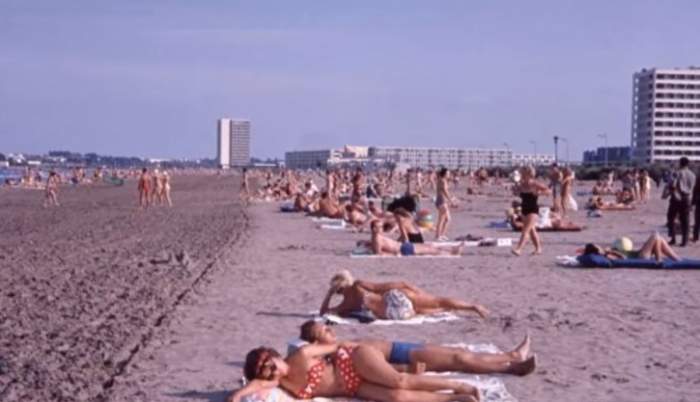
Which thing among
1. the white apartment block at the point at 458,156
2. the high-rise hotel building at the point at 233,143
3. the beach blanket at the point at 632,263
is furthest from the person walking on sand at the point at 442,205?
the high-rise hotel building at the point at 233,143

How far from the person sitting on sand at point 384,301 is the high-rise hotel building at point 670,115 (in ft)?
263

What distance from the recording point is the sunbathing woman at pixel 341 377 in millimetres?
5910

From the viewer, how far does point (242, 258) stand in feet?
51.2

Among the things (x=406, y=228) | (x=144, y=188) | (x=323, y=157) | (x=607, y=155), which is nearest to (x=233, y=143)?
(x=323, y=157)

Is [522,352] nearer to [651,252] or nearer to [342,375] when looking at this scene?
[342,375]

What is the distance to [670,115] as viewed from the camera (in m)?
88.2

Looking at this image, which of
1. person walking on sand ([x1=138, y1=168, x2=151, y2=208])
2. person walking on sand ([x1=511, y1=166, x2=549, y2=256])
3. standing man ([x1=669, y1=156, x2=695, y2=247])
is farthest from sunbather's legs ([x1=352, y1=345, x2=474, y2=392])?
person walking on sand ([x1=138, y1=168, x2=151, y2=208])

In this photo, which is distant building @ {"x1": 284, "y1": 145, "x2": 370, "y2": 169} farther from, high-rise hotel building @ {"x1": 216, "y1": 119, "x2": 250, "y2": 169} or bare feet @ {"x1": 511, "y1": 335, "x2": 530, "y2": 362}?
bare feet @ {"x1": 511, "y1": 335, "x2": 530, "y2": 362}

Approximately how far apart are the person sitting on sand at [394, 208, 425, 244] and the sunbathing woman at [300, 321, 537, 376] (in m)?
9.29

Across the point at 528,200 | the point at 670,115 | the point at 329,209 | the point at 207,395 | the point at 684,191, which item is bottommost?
the point at 207,395

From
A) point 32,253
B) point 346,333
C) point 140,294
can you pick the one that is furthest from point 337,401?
point 32,253

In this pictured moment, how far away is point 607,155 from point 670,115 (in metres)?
18.3

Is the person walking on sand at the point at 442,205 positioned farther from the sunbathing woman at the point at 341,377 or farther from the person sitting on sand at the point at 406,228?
the sunbathing woman at the point at 341,377

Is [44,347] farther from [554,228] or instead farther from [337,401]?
[554,228]
